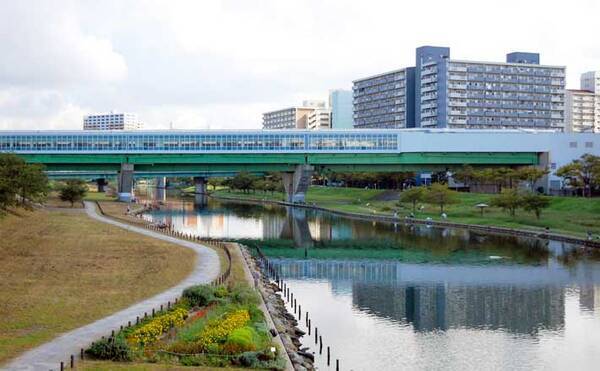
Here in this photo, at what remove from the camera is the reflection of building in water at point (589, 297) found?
3744 cm

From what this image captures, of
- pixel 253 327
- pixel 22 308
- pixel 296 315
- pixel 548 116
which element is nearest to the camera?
pixel 253 327

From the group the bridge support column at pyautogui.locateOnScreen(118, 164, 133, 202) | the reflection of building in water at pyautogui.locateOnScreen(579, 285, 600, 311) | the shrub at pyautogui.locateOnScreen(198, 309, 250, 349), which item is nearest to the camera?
the shrub at pyautogui.locateOnScreen(198, 309, 250, 349)

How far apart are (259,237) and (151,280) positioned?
35.5 meters

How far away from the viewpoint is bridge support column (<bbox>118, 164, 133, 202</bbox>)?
109 m

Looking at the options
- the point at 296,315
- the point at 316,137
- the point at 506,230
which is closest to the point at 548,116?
the point at 316,137

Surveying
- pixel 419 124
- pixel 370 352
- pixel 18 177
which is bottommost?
pixel 370 352

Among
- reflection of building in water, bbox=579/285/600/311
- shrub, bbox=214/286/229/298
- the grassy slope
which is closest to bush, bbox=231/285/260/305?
shrub, bbox=214/286/229/298

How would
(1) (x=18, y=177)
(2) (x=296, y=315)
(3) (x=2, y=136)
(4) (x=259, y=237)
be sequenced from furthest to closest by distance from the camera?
(3) (x=2, y=136), (4) (x=259, y=237), (1) (x=18, y=177), (2) (x=296, y=315)

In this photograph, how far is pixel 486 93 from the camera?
174875 millimetres

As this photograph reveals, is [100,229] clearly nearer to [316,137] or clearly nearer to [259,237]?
[259,237]

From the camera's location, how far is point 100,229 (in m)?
61.8

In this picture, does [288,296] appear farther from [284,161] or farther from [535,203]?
[284,161]

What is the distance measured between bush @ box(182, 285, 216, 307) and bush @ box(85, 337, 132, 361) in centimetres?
765

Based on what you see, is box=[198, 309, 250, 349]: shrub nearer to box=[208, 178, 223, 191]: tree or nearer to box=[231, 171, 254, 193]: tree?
box=[231, 171, 254, 193]: tree
